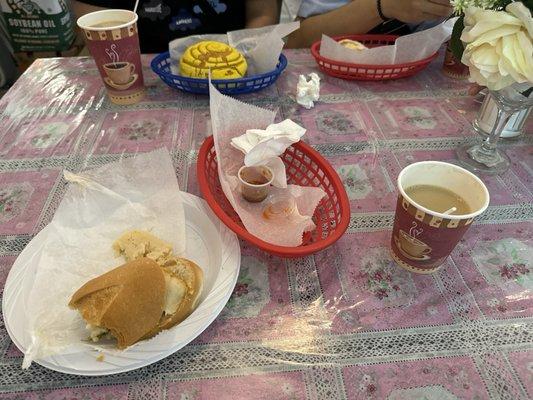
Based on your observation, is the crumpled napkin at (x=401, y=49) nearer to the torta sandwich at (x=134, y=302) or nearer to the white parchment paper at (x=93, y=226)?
the white parchment paper at (x=93, y=226)

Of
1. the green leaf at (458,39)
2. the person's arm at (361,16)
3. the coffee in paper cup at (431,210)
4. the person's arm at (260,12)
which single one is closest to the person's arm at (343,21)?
the person's arm at (361,16)

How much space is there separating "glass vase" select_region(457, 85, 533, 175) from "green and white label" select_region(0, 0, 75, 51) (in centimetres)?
185

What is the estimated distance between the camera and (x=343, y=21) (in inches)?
50.3

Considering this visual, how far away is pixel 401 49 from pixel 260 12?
691 mm

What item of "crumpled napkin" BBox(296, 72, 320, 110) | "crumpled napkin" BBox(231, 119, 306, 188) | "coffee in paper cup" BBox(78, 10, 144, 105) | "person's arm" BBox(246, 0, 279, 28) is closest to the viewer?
"crumpled napkin" BBox(231, 119, 306, 188)

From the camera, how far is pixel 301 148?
74 centimetres

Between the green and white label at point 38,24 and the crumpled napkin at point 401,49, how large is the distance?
143 cm

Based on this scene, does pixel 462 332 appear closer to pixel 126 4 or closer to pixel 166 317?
pixel 166 317

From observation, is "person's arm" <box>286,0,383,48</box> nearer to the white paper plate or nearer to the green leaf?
the green leaf

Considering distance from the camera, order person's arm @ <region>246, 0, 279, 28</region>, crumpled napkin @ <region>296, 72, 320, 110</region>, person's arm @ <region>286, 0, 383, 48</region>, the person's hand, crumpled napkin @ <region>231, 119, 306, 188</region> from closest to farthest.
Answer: crumpled napkin @ <region>231, 119, 306, 188</region>, crumpled napkin @ <region>296, 72, 320, 110</region>, the person's hand, person's arm @ <region>286, 0, 383, 48</region>, person's arm @ <region>246, 0, 279, 28</region>

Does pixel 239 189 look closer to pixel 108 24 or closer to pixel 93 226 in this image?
pixel 93 226

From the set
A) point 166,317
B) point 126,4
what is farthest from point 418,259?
point 126,4

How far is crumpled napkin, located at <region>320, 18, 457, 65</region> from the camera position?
3.25 feet

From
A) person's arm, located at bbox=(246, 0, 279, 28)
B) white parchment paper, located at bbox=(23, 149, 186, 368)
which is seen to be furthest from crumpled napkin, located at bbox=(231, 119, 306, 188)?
person's arm, located at bbox=(246, 0, 279, 28)
